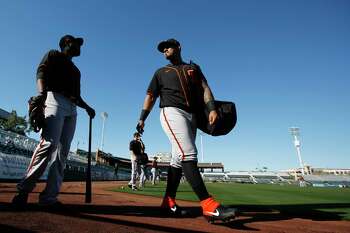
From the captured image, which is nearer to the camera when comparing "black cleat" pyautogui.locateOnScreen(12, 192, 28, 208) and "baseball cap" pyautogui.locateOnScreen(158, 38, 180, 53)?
"black cleat" pyautogui.locateOnScreen(12, 192, 28, 208)

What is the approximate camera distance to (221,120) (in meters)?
3.27

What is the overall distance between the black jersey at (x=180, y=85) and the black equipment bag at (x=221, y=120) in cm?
22

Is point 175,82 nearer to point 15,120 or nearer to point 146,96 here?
point 146,96

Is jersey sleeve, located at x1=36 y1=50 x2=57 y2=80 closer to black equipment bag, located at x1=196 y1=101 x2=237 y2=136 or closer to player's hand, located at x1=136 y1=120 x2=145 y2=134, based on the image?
player's hand, located at x1=136 y1=120 x2=145 y2=134

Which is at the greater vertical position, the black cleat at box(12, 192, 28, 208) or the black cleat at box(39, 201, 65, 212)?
the black cleat at box(12, 192, 28, 208)

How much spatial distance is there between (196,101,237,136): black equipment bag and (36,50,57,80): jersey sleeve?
206 centimetres

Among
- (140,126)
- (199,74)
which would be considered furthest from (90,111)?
(199,74)

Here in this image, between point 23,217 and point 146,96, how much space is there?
6.95 feet

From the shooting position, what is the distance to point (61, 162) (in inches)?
137

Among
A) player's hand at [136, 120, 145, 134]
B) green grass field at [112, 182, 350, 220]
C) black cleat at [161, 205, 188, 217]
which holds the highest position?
player's hand at [136, 120, 145, 134]

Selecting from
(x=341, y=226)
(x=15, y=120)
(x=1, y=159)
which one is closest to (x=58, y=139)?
(x=341, y=226)

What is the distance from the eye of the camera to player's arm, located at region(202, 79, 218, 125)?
10.5 feet

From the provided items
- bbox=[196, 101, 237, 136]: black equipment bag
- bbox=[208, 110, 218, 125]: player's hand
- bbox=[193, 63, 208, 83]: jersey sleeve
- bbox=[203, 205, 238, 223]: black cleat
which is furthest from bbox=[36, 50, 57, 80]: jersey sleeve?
bbox=[203, 205, 238, 223]: black cleat

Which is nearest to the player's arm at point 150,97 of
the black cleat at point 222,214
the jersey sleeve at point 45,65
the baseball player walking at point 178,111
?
the baseball player walking at point 178,111
